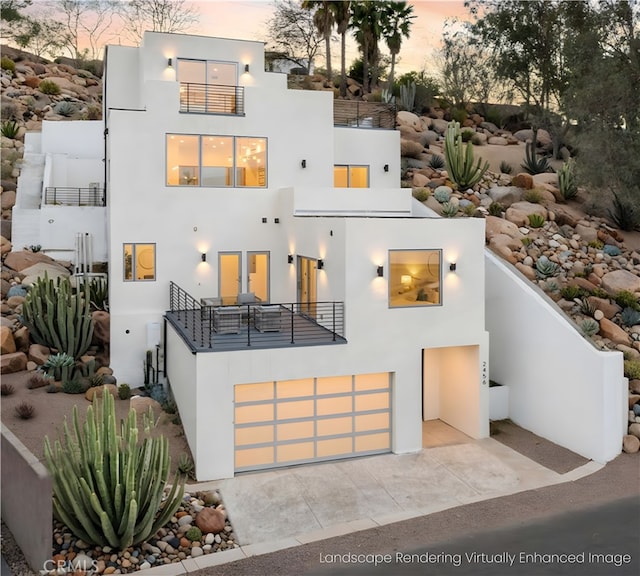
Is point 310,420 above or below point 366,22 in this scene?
below

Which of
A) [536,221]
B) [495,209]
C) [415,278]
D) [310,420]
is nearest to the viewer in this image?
[310,420]

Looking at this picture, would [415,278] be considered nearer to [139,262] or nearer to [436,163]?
[139,262]

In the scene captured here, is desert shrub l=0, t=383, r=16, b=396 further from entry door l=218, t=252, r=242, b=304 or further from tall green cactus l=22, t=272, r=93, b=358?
entry door l=218, t=252, r=242, b=304

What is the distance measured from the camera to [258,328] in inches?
627

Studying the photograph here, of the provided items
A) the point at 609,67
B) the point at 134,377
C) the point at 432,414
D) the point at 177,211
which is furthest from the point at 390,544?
the point at 609,67

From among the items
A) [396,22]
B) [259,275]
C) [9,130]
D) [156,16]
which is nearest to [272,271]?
[259,275]

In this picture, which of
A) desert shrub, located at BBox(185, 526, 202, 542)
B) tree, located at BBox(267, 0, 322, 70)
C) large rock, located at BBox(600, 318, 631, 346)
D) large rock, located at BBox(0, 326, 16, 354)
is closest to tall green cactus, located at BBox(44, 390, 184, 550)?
desert shrub, located at BBox(185, 526, 202, 542)

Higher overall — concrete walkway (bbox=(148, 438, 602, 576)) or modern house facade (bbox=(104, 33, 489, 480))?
modern house facade (bbox=(104, 33, 489, 480))

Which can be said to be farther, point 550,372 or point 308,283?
point 308,283

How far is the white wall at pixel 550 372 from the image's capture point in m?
14.8

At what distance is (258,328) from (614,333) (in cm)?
962

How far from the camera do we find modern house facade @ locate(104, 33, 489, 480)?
14680 millimetres

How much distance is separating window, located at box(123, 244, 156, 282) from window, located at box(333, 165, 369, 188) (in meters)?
7.27
